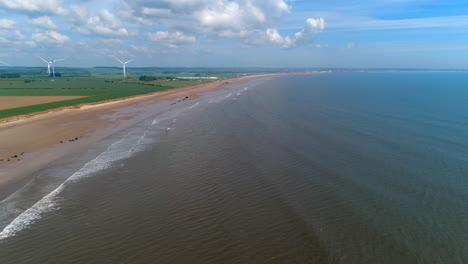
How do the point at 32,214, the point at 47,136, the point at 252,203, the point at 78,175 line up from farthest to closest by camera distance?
the point at 47,136 < the point at 78,175 < the point at 252,203 < the point at 32,214

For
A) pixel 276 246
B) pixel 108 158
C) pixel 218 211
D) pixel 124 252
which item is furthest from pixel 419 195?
pixel 108 158

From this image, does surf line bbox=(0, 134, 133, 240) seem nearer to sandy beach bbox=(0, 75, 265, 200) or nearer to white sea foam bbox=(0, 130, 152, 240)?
white sea foam bbox=(0, 130, 152, 240)

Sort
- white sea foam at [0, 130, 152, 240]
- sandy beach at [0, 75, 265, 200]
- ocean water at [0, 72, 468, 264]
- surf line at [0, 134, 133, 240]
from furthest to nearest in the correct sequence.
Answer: sandy beach at [0, 75, 265, 200] → white sea foam at [0, 130, 152, 240] → surf line at [0, 134, 133, 240] → ocean water at [0, 72, 468, 264]

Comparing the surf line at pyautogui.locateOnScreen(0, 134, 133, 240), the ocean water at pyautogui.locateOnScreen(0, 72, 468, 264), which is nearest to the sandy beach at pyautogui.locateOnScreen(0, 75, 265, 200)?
the ocean water at pyautogui.locateOnScreen(0, 72, 468, 264)

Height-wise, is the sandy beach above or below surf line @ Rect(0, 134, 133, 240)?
above

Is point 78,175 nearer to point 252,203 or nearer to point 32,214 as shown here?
point 32,214

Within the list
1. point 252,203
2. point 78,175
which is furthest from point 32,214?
point 252,203
